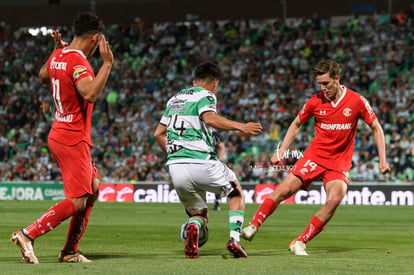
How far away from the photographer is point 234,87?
3550 cm

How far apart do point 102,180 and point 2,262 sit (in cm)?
2363

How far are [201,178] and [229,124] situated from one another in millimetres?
912

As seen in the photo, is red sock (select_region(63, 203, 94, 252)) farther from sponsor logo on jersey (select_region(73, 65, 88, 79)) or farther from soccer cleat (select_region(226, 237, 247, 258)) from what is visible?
soccer cleat (select_region(226, 237, 247, 258))

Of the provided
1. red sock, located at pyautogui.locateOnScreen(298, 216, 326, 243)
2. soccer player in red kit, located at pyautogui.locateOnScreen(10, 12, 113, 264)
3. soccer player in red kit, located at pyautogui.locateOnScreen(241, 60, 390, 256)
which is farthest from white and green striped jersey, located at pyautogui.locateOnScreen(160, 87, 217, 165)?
red sock, located at pyautogui.locateOnScreen(298, 216, 326, 243)

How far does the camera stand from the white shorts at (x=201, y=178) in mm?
9414

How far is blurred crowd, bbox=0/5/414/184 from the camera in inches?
1210

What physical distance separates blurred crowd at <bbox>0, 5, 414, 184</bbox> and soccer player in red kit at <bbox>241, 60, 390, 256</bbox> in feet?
59.1

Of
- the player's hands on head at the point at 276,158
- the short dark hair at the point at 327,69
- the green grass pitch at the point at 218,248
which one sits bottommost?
the green grass pitch at the point at 218,248

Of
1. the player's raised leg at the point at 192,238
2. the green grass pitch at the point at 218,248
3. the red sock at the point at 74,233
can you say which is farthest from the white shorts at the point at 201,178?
the red sock at the point at 74,233

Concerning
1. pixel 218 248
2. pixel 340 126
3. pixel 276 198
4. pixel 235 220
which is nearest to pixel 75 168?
pixel 235 220

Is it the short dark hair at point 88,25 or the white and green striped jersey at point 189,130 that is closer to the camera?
the short dark hair at point 88,25

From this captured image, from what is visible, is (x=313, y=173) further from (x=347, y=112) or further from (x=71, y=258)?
(x=71, y=258)

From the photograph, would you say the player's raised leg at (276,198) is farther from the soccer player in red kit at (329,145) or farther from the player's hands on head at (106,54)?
the player's hands on head at (106,54)

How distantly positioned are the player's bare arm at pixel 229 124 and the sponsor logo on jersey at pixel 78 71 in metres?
1.46
